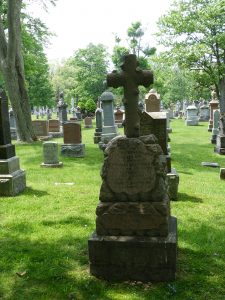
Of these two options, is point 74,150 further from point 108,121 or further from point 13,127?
point 13,127

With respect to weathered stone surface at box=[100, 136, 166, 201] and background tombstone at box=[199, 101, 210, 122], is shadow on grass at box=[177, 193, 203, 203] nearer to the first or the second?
weathered stone surface at box=[100, 136, 166, 201]

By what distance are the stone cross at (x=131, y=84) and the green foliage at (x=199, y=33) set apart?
2081cm

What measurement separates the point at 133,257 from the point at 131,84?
7.17 feet

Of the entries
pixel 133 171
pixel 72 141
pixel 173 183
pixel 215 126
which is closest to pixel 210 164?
pixel 72 141

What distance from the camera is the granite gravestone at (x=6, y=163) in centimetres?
866

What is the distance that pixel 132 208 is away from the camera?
4695 mm

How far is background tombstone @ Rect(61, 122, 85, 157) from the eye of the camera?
1538cm

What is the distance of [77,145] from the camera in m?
15.4

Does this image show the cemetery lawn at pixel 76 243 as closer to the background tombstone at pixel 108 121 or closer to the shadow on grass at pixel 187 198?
the shadow on grass at pixel 187 198

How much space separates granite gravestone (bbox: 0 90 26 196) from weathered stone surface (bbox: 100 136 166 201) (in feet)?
14.9

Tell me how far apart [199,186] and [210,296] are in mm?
6052

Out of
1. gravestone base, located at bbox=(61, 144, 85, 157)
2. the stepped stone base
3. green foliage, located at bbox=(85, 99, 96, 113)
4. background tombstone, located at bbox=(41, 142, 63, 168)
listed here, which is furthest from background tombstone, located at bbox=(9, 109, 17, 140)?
green foliage, located at bbox=(85, 99, 96, 113)

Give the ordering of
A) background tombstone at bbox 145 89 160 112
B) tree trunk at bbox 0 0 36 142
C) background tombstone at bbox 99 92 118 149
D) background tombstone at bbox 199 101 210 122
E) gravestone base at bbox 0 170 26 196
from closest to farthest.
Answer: gravestone base at bbox 0 170 26 196 → tree trunk at bbox 0 0 36 142 → background tombstone at bbox 99 92 118 149 → background tombstone at bbox 145 89 160 112 → background tombstone at bbox 199 101 210 122

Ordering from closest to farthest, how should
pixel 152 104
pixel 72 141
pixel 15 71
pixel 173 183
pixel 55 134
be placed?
pixel 173 183 < pixel 72 141 < pixel 15 71 < pixel 152 104 < pixel 55 134
